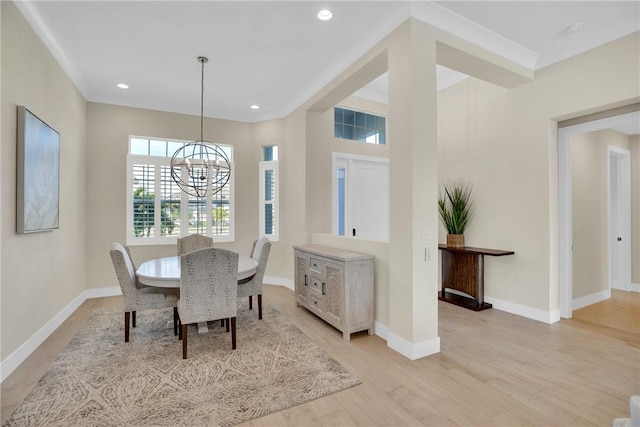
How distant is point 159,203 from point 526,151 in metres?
5.45

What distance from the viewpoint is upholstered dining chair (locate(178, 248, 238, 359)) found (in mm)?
2637

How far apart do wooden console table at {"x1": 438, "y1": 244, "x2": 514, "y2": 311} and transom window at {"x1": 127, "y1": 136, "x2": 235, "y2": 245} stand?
3.77 m

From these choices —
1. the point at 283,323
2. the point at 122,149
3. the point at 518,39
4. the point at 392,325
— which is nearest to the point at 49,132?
the point at 122,149

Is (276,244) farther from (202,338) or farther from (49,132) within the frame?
(49,132)

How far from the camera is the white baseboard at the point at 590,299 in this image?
4.03 m

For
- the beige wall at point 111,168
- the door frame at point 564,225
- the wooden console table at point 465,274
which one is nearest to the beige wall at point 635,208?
the door frame at point 564,225

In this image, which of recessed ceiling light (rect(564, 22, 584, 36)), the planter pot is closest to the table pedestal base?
the planter pot

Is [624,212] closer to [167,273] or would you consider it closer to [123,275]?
[167,273]

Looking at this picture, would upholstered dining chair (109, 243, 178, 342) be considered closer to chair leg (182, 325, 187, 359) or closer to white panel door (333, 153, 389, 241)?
chair leg (182, 325, 187, 359)

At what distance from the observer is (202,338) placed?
125 inches

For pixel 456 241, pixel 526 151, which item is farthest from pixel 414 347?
pixel 526 151

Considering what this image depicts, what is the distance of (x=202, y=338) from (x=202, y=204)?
9.22 feet

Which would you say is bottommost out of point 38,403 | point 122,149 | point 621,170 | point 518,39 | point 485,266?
point 38,403

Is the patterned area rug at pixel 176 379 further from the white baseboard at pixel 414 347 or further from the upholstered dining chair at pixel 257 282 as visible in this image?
the white baseboard at pixel 414 347
